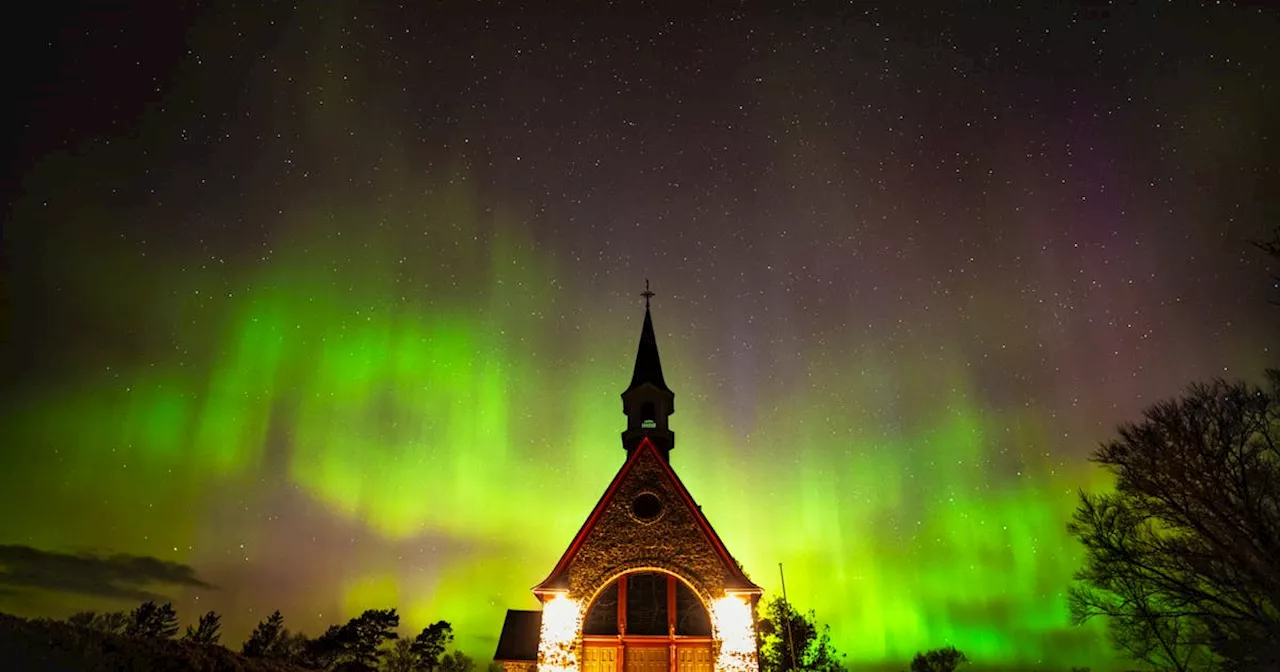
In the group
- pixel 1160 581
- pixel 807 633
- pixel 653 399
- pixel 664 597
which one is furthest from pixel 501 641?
pixel 807 633

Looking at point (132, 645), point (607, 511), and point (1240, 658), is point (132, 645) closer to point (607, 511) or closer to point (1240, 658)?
point (607, 511)

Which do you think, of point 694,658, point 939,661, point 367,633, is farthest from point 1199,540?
point 939,661

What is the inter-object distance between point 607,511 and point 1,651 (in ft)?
57.7

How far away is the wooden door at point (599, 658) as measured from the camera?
966 inches

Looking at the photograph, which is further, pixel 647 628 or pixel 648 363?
pixel 648 363

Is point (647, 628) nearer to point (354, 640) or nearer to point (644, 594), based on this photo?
point (644, 594)

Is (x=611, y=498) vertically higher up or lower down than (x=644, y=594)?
higher up

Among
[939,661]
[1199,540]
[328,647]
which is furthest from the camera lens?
[939,661]

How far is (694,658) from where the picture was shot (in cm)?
2442

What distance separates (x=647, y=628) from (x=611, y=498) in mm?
4677

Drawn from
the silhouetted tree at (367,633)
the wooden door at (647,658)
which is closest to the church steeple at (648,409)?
the wooden door at (647,658)

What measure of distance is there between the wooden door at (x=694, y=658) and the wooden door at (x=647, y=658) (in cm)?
41

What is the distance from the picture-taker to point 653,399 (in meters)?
33.2

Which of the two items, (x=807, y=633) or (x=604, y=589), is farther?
(x=807, y=633)
